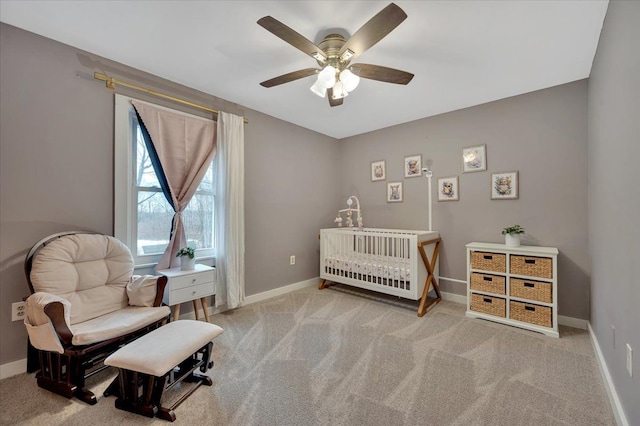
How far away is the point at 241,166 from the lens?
3.02m

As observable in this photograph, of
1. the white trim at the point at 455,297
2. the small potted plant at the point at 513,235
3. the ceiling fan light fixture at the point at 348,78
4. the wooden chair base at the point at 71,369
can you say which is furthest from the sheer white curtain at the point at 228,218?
the small potted plant at the point at 513,235

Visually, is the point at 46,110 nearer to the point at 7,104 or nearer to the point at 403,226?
the point at 7,104

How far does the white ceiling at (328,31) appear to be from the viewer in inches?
64.2

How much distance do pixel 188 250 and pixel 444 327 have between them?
2500 mm

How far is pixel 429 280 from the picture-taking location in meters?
3.01

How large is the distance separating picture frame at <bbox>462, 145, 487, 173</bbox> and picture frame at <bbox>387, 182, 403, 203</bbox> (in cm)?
83

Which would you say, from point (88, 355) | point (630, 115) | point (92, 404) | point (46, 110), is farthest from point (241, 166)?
point (630, 115)

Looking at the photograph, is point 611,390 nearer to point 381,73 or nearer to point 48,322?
point 381,73

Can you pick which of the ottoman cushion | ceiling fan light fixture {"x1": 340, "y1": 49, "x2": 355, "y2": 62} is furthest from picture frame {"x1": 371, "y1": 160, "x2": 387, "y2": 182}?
the ottoman cushion

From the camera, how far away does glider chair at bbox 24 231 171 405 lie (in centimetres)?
151

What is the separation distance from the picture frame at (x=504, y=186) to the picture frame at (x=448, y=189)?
1.23 ft

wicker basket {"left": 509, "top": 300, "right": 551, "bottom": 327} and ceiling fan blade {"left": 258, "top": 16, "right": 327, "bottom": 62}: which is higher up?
ceiling fan blade {"left": 258, "top": 16, "right": 327, "bottom": 62}

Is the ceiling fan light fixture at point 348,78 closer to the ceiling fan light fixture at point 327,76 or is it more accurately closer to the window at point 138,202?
the ceiling fan light fixture at point 327,76

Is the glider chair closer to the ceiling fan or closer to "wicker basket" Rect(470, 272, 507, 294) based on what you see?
the ceiling fan
